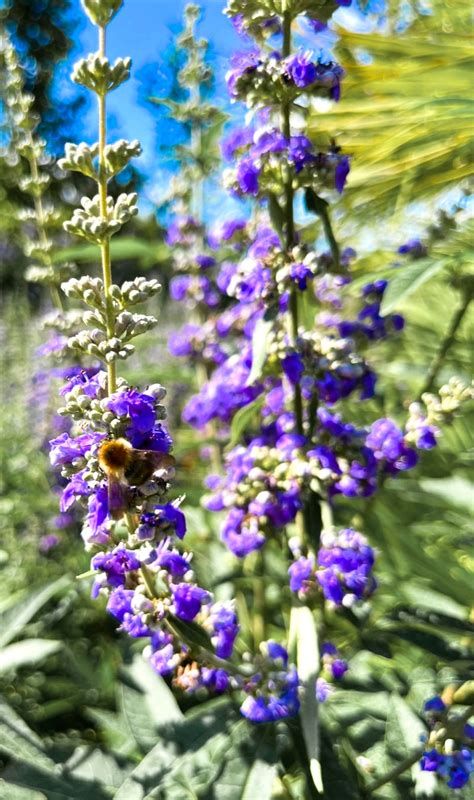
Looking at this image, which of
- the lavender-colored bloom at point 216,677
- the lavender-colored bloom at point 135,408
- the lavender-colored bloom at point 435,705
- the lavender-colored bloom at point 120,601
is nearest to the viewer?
the lavender-colored bloom at point 135,408

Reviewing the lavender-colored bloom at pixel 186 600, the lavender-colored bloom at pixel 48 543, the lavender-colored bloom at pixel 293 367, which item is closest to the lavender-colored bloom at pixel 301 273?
the lavender-colored bloom at pixel 293 367

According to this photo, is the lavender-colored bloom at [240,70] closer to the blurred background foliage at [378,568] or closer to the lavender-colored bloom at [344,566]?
the blurred background foliage at [378,568]

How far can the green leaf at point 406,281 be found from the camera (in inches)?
38.1

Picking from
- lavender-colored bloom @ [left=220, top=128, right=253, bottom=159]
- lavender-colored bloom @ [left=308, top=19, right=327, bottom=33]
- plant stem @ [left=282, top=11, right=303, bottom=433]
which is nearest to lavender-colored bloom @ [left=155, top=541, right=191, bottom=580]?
plant stem @ [left=282, top=11, right=303, bottom=433]

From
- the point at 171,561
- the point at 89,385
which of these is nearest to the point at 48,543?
the point at 171,561

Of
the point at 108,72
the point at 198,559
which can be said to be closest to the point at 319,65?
the point at 108,72

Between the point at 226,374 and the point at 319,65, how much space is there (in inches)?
22.1

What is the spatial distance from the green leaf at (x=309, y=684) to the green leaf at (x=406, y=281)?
46 centimetres

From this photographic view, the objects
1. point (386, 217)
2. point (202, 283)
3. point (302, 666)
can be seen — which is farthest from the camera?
point (386, 217)

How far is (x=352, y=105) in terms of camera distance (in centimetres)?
196

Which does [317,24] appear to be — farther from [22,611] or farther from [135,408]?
[22,611]

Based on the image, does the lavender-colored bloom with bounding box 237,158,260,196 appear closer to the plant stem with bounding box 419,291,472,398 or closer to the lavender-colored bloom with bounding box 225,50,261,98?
the lavender-colored bloom with bounding box 225,50,261,98

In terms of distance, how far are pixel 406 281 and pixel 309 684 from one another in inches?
22.4

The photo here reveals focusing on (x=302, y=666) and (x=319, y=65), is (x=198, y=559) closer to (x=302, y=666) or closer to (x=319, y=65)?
(x=302, y=666)
